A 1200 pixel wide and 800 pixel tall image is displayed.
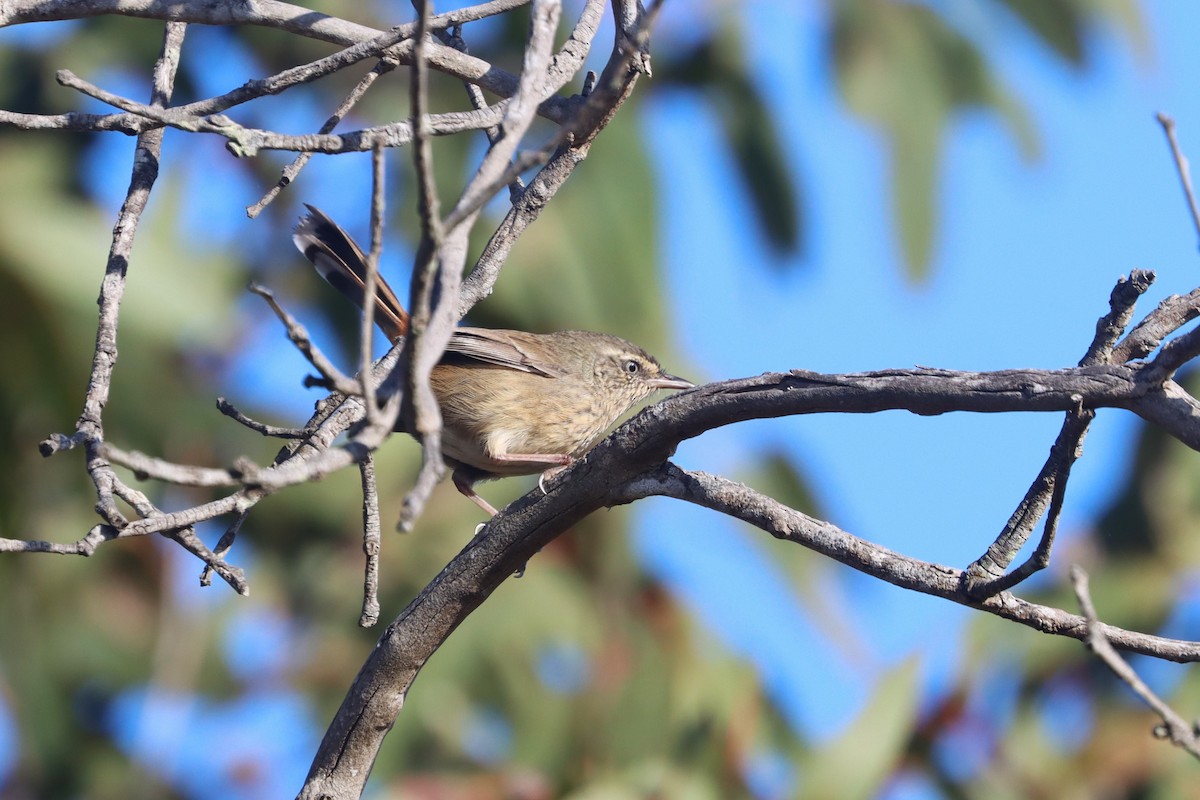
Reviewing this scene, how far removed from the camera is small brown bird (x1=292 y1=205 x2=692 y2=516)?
4.66 m

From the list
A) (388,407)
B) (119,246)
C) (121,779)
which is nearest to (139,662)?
(121,779)

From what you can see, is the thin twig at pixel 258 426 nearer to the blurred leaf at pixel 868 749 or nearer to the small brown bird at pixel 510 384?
the small brown bird at pixel 510 384

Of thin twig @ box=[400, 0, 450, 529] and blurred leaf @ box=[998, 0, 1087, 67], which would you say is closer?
thin twig @ box=[400, 0, 450, 529]

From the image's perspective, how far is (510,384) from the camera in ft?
16.5

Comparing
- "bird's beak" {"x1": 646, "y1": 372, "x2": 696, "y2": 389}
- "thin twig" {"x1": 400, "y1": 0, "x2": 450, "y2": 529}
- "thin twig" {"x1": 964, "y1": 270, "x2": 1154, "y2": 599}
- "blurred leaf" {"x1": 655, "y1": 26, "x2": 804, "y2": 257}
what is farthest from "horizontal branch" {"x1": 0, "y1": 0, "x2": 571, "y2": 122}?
"blurred leaf" {"x1": 655, "y1": 26, "x2": 804, "y2": 257}

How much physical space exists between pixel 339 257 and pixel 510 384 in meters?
0.86

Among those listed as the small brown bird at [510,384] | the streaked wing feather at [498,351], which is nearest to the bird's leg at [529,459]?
the small brown bird at [510,384]

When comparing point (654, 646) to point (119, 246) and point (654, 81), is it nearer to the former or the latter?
point (654, 81)

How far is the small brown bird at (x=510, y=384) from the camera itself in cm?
466

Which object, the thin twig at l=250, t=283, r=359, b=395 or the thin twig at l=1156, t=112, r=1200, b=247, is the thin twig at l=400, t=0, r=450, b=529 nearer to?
the thin twig at l=250, t=283, r=359, b=395

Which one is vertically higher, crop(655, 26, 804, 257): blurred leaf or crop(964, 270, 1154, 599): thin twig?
crop(655, 26, 804, 257): blurred leaf

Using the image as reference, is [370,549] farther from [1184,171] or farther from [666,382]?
[666,382]

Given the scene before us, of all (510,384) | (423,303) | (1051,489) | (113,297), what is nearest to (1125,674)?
(1051,489)

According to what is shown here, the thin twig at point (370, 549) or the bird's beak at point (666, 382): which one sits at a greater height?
the bird's beak at point (666, 382)
